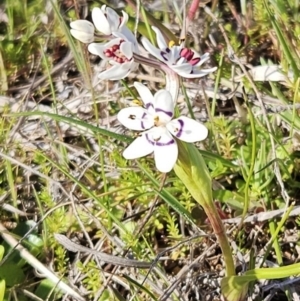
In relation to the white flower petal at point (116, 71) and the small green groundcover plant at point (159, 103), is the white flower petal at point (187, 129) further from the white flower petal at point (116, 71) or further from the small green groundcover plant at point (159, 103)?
the white flower petal at point (116, 71)

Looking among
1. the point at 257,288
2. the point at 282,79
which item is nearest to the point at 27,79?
the point at 282,79

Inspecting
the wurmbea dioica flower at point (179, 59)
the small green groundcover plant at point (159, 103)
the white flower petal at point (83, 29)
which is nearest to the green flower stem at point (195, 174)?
the small green groundcover plant at point (159, 103)

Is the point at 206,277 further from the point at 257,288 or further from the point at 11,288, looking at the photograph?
the point at 11,288

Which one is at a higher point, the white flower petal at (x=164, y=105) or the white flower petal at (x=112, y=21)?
the white flower petal at (x=112, y=21)

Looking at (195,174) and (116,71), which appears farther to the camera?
(195,174)

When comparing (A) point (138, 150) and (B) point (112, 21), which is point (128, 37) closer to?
(B) point (112, 21)

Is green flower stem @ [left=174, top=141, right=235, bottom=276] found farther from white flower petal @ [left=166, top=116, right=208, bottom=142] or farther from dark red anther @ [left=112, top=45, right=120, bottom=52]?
dark red anther @ [left=112, top=45, right=120, bottom=52]

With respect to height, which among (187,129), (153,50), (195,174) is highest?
(153,50)

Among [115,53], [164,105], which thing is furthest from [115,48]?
[164,105]
